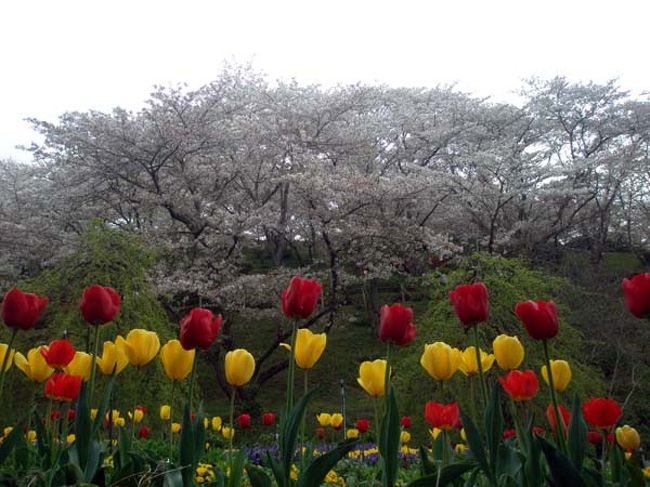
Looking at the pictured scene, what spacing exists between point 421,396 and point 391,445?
4372mm

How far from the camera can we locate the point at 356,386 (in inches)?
521

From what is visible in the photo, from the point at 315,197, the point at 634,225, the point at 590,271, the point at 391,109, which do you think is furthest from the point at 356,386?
the point at 634,225

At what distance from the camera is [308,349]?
6.19ft

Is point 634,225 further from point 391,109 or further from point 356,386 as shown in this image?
point 356,386

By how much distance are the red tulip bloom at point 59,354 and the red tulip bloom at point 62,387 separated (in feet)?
0.30

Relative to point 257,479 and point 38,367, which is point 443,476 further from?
point 38,367

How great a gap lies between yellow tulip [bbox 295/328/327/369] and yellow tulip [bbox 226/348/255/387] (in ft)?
0.47

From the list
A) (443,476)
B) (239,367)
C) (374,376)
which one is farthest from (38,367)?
(443,476)

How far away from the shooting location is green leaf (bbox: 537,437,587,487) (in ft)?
4.24

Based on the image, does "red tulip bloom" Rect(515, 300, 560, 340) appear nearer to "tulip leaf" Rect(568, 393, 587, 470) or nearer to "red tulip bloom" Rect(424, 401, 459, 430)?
"tulip leaf" Rect(568, 393, 587, 470)

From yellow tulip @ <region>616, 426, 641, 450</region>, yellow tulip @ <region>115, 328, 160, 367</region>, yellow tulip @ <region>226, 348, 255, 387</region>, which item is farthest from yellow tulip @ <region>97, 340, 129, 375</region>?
yellow tulip @ <region>616, 426, 641, 450</region>

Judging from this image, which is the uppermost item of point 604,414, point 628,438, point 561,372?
point 561,372

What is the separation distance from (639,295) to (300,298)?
35.1 inches

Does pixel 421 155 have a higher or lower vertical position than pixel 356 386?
higher
